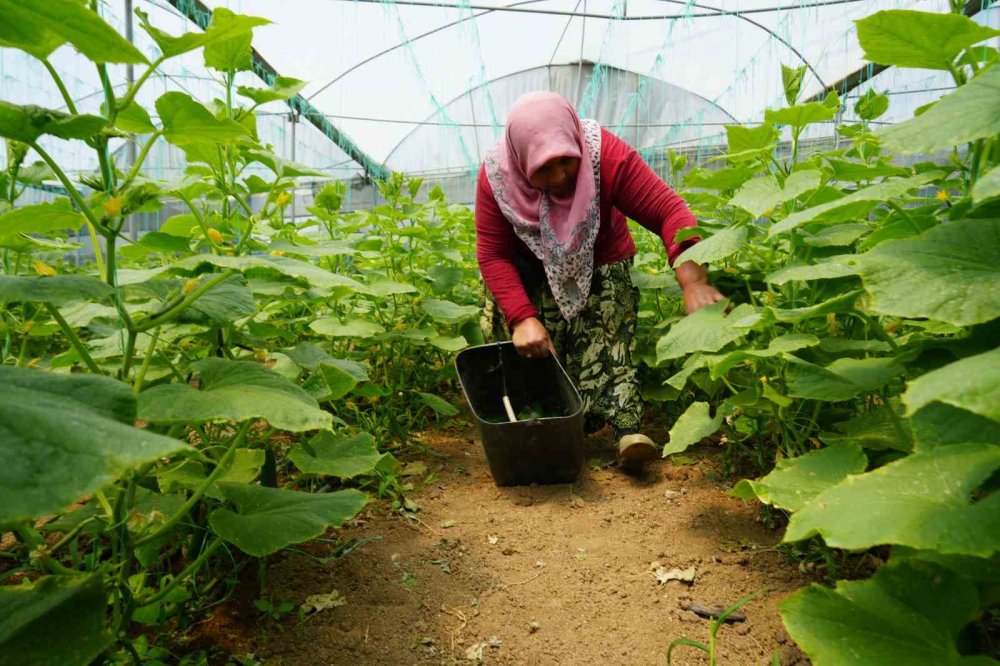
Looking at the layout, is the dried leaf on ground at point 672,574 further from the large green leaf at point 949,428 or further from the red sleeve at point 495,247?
the red sleeve at point 495,247

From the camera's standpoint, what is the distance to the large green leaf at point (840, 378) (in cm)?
111

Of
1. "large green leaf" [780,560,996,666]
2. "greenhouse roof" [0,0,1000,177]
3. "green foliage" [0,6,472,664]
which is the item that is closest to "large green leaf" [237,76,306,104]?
"green foliage" [0,6,472,664]

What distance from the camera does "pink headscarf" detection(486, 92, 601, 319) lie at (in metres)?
2.20

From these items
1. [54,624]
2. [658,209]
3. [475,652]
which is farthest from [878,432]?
[54,624]

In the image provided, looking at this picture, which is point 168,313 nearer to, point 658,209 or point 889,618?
point 889,618

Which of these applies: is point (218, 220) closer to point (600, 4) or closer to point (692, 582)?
point (692, 582)

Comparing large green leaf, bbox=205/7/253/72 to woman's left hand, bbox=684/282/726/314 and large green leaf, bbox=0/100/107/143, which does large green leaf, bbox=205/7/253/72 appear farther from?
woman's left hand, bbox=684/282/726/314


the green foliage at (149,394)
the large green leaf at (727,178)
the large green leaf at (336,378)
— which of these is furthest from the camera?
the large green leaf at (727,178)

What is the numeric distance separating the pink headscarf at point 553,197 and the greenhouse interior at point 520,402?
1cm

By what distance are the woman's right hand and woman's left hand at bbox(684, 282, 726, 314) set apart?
515mm

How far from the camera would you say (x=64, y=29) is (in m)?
0.66

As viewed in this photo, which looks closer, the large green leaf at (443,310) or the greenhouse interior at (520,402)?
the greenhouse interior at (520,402)

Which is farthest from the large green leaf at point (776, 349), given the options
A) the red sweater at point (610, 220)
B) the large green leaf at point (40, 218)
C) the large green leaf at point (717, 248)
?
the large green leaf at point (40, 218)

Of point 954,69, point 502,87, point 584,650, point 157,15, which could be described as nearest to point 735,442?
point 584,650
